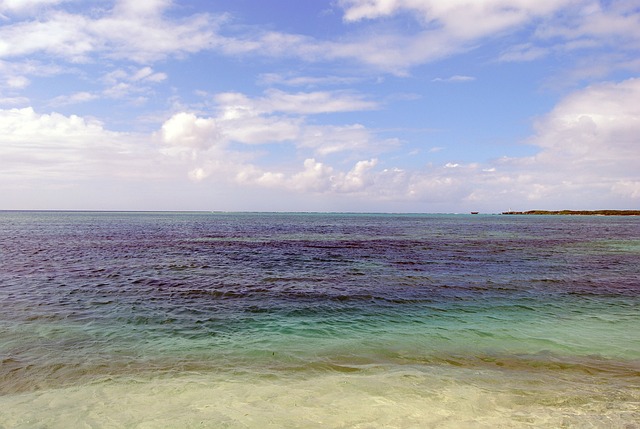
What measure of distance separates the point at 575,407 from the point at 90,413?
1058 cm

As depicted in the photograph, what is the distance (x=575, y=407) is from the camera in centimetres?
869

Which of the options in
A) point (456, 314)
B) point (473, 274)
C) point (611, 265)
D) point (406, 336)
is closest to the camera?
point (406, 336)

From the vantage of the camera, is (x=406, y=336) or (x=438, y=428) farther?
A: (x=406, y=336)

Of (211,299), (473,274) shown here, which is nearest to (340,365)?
(211,299)

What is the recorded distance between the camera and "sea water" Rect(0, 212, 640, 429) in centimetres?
856

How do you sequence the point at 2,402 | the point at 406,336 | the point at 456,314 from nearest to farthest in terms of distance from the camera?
the point at 2,402
the point at 406,336
the point at 456,314

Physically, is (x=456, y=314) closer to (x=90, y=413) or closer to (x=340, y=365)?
(x=340, y=365)

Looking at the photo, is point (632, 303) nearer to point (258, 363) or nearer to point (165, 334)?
point (258, 363)

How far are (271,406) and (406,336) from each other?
6786 millimetres

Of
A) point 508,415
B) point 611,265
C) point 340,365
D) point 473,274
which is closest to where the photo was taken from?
point 508,415

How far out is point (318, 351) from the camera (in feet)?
41.4

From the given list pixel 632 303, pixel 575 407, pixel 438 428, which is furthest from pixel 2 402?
pixel 632 303

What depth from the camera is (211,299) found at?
20.2m

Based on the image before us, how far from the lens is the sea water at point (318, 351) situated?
8.56 meters
